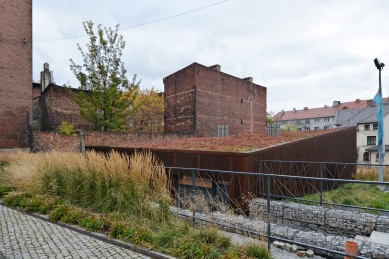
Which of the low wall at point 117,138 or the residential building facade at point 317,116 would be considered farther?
the residential building facade at point 317,116

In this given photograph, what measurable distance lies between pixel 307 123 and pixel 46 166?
73163 mm

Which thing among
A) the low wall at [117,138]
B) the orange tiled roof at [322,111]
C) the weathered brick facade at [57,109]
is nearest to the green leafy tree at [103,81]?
the low wall at [117,138]

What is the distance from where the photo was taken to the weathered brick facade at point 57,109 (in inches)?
854

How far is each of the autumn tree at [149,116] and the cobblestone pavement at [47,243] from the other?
22.1 metres

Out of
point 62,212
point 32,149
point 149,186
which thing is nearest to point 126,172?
point 149,186

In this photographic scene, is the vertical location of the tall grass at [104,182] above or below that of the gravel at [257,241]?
above

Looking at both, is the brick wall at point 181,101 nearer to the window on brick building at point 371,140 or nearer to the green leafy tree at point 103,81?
the green leafy tree at point 103,81

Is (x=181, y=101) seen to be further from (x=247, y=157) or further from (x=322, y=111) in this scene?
(x=322, y=111)

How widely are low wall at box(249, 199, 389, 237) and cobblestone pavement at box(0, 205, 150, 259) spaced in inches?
128

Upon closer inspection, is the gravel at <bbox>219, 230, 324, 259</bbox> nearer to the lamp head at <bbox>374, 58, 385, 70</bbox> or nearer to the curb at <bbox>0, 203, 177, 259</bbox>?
the curb at <bbox>0, 203, 177, 259</bbox>

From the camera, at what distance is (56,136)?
14242 mm

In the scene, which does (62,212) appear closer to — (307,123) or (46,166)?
(46,166)

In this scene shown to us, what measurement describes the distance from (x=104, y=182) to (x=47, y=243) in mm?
1670

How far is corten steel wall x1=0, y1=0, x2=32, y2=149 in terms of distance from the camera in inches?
638
